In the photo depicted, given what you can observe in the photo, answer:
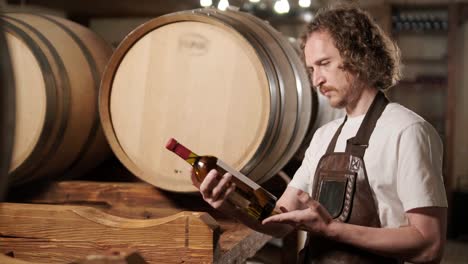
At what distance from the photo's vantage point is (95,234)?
174cm

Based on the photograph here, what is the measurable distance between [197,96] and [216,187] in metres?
0.63

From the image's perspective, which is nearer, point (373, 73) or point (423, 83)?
point (373, 73)

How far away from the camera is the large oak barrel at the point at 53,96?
7.68 feet

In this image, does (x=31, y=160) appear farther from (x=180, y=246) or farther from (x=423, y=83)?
(x=423, y=83)

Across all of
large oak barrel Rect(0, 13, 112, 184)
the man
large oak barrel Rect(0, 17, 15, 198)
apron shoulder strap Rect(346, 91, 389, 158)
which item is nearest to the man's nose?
the man

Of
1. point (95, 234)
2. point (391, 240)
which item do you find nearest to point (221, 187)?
point (95, 234)

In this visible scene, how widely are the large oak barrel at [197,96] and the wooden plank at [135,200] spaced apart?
12 cm

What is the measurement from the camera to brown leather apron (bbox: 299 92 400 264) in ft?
6.45

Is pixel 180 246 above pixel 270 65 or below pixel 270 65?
below

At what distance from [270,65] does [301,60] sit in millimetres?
534

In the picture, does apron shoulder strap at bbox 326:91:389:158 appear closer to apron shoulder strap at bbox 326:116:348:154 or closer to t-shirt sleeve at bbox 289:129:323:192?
apron shoulder strap at bbox 326:116:348:154

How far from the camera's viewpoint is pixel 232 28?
2303 mm

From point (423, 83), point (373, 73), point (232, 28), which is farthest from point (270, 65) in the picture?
point (423, 83)

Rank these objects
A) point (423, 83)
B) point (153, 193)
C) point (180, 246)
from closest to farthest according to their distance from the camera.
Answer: point (180, 246) → point (153, 193) → point (423, 83)
